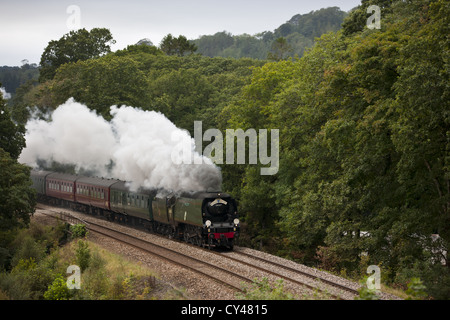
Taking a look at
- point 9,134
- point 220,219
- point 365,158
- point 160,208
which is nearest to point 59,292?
point 220,219

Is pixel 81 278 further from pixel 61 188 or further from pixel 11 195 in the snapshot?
pixel 61 188

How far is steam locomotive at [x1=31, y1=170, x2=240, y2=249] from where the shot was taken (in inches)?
964

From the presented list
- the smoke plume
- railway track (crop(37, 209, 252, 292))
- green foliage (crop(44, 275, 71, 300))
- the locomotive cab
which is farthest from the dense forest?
green foliage (crop(44, 275, 71, 300))

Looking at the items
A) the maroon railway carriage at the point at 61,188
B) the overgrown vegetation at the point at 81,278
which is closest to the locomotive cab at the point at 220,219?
the overgrown vegetation at the point at 81,278

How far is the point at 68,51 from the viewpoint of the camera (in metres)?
79.3

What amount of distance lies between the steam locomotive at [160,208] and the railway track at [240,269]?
912 millimetres

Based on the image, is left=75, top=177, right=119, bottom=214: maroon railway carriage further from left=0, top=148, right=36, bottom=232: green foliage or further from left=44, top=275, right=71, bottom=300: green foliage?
left=44, top=275, right=71, bottom=300: green foliage

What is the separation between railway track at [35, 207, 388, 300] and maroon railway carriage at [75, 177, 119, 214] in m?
10.1

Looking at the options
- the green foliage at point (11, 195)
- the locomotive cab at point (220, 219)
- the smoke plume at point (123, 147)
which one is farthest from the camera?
the smoke plume at point (123, 147)

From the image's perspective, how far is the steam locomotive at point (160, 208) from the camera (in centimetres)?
2448

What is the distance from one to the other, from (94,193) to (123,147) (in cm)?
745

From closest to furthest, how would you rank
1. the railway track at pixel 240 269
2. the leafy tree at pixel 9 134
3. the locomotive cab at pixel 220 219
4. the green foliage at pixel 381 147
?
the railway track at pixel 240 269, the green foliage at pixel 381 147, the locomotive cab at pixel 220 219, the leafy tree at pixel 9 134

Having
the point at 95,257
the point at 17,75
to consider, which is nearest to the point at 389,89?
the point at 95,257

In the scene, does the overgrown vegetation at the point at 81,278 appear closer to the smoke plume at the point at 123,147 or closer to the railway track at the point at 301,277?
the railway track at the point at 301,277
